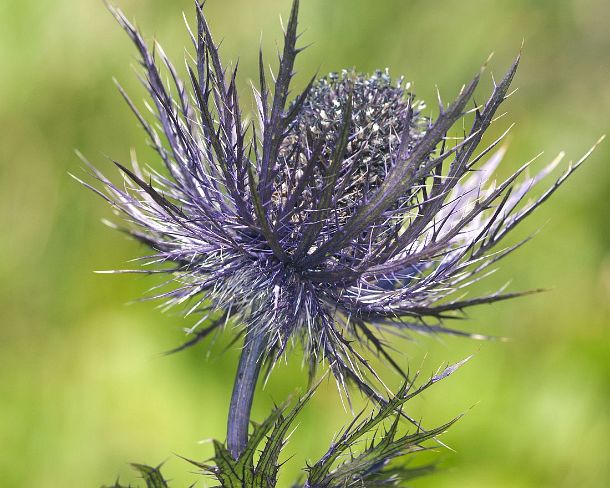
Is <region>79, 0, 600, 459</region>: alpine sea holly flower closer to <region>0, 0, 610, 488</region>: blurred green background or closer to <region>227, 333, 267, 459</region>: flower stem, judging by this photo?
<region>227, 333, 267, 459</region>: flower stem

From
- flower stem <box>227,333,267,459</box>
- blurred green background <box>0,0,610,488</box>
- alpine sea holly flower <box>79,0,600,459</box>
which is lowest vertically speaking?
flower stem <box>227,333,267,459</box>

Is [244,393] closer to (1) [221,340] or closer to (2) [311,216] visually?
(2) [311,216]

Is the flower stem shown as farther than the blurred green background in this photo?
No

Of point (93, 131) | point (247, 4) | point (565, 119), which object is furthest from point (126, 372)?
point (565, 119)

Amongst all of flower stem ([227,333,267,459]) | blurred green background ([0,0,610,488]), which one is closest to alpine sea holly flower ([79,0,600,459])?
flower stem ([227,333,267,459])

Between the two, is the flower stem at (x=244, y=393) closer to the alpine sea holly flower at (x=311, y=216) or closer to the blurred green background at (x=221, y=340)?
the alpine sea holly flower at (x=311, y=216)

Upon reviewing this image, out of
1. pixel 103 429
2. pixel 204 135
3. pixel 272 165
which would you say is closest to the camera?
pixel 272 165

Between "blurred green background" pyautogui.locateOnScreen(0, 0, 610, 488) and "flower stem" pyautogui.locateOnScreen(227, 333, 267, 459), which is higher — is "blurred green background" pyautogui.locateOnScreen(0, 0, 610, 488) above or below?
above

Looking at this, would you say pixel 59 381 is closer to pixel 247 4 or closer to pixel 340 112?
pixel 247 4
